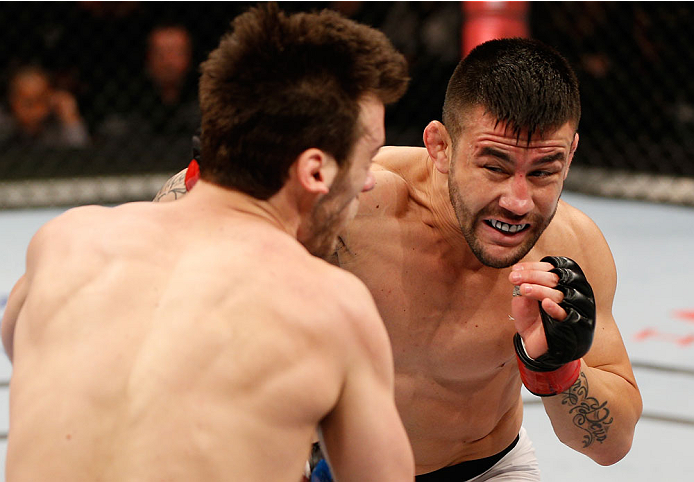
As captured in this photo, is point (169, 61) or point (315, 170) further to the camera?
point (169, 61)

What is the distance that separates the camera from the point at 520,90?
1520 mm

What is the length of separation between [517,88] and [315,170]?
56 centimetres

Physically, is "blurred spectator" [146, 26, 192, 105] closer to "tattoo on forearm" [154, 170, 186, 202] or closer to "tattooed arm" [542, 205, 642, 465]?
"tattoo on forearm" [154, 170, 186, 202]

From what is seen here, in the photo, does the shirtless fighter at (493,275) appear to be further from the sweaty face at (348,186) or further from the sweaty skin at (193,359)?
the sweaty skin at (193,359)

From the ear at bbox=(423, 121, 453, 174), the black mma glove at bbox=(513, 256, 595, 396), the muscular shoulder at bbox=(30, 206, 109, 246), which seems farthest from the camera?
the ear at bbox=(423, 121, 453, 174)

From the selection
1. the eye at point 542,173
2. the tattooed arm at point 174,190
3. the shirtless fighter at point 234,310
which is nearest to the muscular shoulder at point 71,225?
the shirtless fighter at point 234,310

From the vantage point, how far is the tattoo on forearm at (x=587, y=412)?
5.13 feet

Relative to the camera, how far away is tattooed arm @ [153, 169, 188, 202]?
1.66 m

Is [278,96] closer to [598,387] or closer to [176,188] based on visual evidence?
[176,188]

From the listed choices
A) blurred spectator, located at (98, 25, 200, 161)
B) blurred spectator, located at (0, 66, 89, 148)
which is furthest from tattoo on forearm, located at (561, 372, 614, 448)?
blurred spectator, located at (0, 66, 89, 148)

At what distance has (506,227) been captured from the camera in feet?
5.06

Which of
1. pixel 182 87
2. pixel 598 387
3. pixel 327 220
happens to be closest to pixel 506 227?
pixel 598 387

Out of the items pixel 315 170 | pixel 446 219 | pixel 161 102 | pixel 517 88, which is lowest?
pixel 161 102

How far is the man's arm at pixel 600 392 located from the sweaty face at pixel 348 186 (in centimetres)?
58
